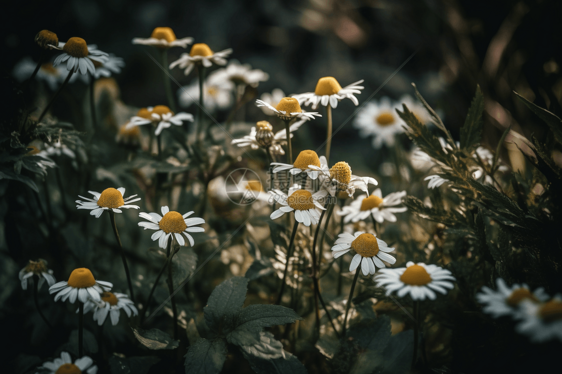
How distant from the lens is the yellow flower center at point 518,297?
42 centimetres

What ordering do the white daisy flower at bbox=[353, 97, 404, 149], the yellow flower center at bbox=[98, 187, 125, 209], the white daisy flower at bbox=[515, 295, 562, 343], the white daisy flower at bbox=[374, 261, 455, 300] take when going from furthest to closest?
the white daisy flower at bbox=[353, 97, 404, 149] < the yellow flower center at bbox=[98, 187, 125, 209] < the white daisy flower at bbox=[374, 261, 455, 300] < the white daisy flower at bbox=[515, 295, 562, 343]

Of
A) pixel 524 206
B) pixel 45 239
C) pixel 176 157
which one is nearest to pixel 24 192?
pixel 45 239

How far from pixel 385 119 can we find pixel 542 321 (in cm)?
96

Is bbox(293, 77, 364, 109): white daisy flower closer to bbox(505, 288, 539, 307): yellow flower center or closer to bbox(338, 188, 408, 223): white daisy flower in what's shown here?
bbox(338, 188, 408, 223): white daisy flower

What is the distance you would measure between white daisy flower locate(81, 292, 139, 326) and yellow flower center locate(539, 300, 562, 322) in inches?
23.0

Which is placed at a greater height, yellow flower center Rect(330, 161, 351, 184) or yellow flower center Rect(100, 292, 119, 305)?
yellow flower center Rect(330, 161, 351, 184)

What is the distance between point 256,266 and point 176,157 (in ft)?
1.10

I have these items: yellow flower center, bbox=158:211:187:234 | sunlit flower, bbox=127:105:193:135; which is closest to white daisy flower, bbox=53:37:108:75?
sunlit flower, bbox=127:105:193:135

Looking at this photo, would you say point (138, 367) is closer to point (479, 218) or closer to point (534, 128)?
point (479, 218)

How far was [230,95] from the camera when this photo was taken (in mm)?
1378

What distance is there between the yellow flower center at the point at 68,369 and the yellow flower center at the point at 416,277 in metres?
0.46

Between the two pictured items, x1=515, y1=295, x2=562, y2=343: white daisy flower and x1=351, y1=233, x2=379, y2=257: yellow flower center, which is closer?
x1=515, y1=295, x2=562, y2=343: white daisy flower

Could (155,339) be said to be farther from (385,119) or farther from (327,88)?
(385,119)

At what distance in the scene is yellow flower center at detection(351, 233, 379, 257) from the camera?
0.58m
